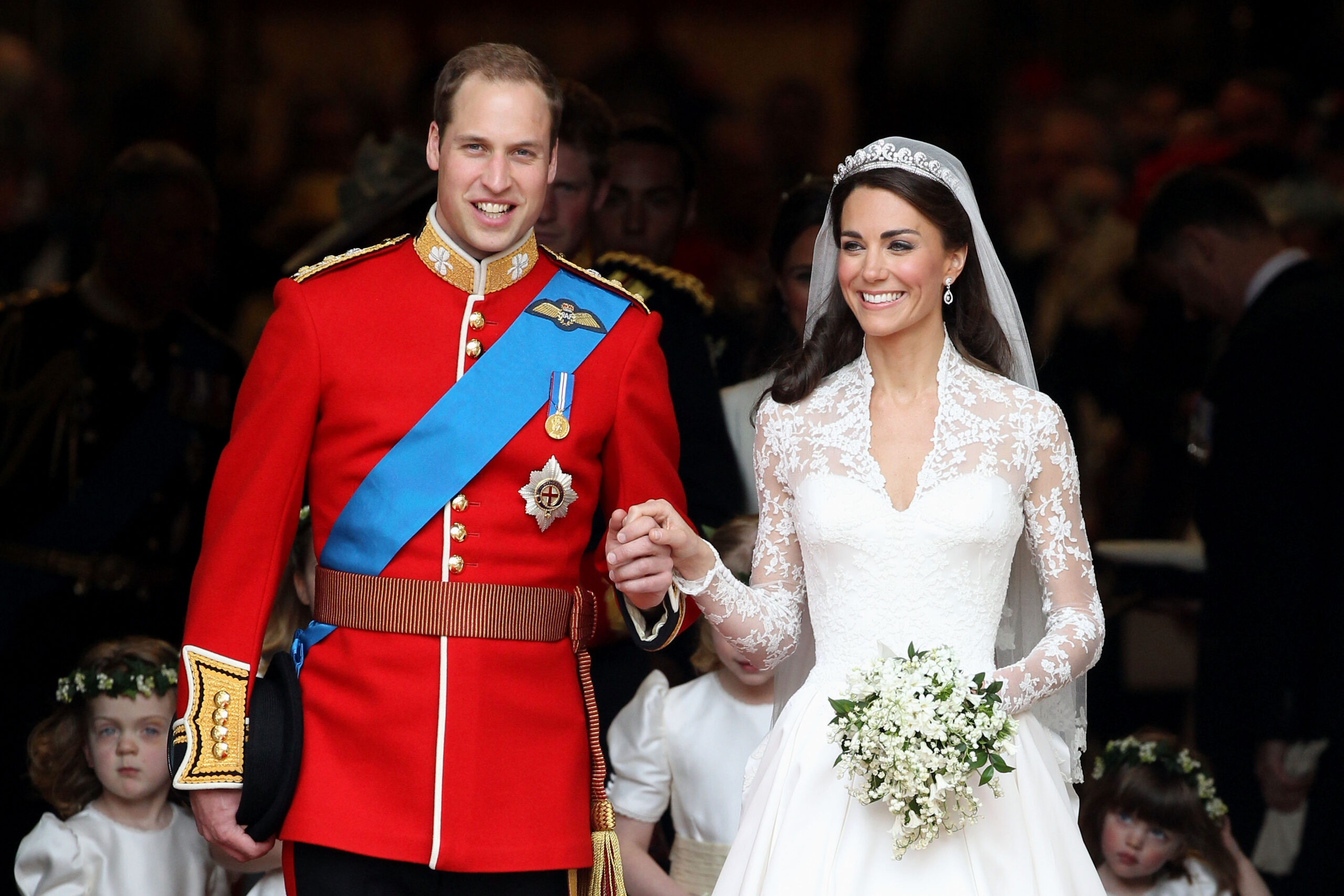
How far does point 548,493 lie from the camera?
2.88 metres

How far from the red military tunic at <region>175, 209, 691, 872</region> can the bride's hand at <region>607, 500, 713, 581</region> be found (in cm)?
7

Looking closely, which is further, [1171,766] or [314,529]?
[1171,766]

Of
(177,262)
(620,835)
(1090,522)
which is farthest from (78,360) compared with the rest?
(1090,522)

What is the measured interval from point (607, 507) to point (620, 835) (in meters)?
1.04

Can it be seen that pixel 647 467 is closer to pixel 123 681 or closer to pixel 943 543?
pixel 943 543

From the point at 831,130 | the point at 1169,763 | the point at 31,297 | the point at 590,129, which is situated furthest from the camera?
the point at 831,130

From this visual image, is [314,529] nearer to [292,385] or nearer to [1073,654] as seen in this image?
[292,385]

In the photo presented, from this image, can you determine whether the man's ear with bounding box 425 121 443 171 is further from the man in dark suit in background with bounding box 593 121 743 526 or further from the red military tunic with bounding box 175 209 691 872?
the man in dark suit in background with bounding box 593 121 743 526

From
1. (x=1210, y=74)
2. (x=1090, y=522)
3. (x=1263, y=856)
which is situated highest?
(x=1210, y=74)

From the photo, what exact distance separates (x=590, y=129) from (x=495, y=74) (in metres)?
1.43

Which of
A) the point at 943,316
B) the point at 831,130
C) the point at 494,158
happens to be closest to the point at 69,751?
the point at 494,158

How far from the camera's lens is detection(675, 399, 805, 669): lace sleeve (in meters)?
2.97

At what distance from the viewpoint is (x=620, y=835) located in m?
3.87

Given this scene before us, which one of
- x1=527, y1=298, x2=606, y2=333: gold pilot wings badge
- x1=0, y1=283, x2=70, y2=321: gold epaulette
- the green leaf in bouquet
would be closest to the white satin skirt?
the green leaf in bouquet
